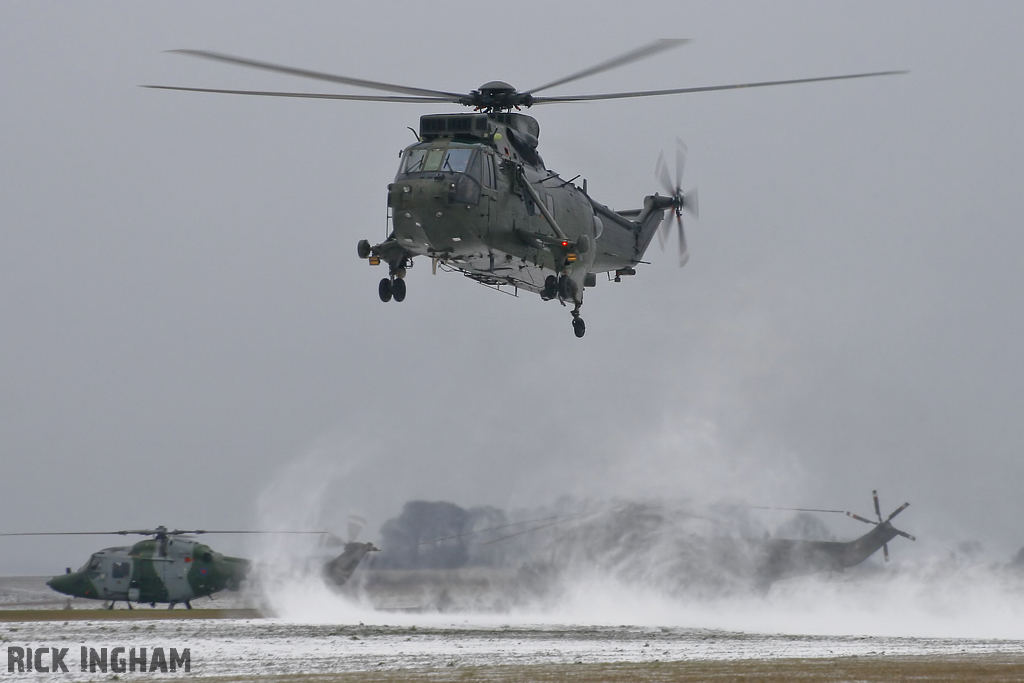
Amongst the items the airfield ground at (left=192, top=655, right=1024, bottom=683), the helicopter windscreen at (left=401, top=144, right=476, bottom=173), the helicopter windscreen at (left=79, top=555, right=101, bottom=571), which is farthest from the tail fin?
the airfield ground at (left=192, top=655, right=1024, bottom=683)

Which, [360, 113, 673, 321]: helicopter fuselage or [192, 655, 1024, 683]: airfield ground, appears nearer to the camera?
[192, 655, 1024, 683]: airfield ground

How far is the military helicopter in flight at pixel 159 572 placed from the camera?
141 ft

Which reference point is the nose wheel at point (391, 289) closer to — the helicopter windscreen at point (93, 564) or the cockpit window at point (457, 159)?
the cockpit window at point (457, 159)

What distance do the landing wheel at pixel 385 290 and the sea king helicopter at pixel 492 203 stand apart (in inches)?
1.2

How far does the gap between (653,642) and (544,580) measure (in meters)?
10.4

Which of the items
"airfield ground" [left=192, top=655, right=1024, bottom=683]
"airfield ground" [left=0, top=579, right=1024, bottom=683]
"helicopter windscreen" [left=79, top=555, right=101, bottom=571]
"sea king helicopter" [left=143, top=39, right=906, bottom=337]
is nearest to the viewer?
"airfield ground" [left=192, top=655, right=1024, bottom=683]

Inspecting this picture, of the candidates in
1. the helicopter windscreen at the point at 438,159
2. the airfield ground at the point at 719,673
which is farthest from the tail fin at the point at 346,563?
the airfield ground at the point at 719,673

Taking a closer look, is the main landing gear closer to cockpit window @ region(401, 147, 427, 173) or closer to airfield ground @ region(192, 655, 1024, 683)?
cockpit window @ region(401, 147, 427, 173)

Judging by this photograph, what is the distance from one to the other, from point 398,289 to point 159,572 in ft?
58.5

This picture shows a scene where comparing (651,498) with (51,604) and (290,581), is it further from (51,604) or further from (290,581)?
(51,604)

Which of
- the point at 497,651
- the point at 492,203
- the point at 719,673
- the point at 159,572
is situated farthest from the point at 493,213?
the point at 159,572

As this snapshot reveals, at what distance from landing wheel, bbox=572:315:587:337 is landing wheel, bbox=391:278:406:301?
5.12m

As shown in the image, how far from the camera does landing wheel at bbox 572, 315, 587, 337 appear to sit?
3391 centimetres

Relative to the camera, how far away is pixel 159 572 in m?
43.2
